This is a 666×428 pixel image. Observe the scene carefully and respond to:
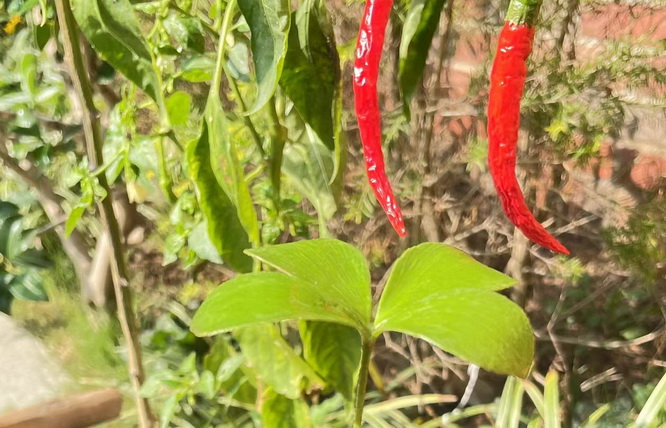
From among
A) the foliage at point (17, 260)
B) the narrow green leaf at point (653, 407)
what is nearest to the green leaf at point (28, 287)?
the foliage at point (17, 260)

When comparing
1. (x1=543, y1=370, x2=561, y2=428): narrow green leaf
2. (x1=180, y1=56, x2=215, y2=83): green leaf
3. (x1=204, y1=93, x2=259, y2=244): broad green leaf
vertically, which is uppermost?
(x1=180, y1=56, x2=215, y2=83): green leaf

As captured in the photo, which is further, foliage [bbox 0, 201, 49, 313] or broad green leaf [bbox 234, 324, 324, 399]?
foliage [bbox 0, 201, 49, 313]

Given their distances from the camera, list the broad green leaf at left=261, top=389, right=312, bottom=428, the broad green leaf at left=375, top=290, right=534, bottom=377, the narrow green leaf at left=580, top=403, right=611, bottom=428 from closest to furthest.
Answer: the broad green leaf at left=375, top=290, right=534, bottom=377 < the broad green leaf at left=261, top=389, right=312, bottom=428 < the narrow green leaf at left=580, top=403, right=611, bottom=428

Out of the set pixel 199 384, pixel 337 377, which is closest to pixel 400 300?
pixel 337 377

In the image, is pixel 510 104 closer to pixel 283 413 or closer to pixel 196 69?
pixel 196 69

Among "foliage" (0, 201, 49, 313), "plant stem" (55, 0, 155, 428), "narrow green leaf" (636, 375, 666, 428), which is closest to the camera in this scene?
"plant stem" (55, 0, 155, 428)

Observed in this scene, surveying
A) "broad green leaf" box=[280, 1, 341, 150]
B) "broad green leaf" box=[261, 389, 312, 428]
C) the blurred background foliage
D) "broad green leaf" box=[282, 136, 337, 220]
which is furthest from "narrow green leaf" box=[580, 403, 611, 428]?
"broad green leaf" box=[280, 1, 341, 150]

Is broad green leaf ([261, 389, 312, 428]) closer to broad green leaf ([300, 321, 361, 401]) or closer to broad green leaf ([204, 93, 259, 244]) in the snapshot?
broad green leaf ([300, 321, 361, 401])

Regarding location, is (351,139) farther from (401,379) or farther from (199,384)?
(199,384)
